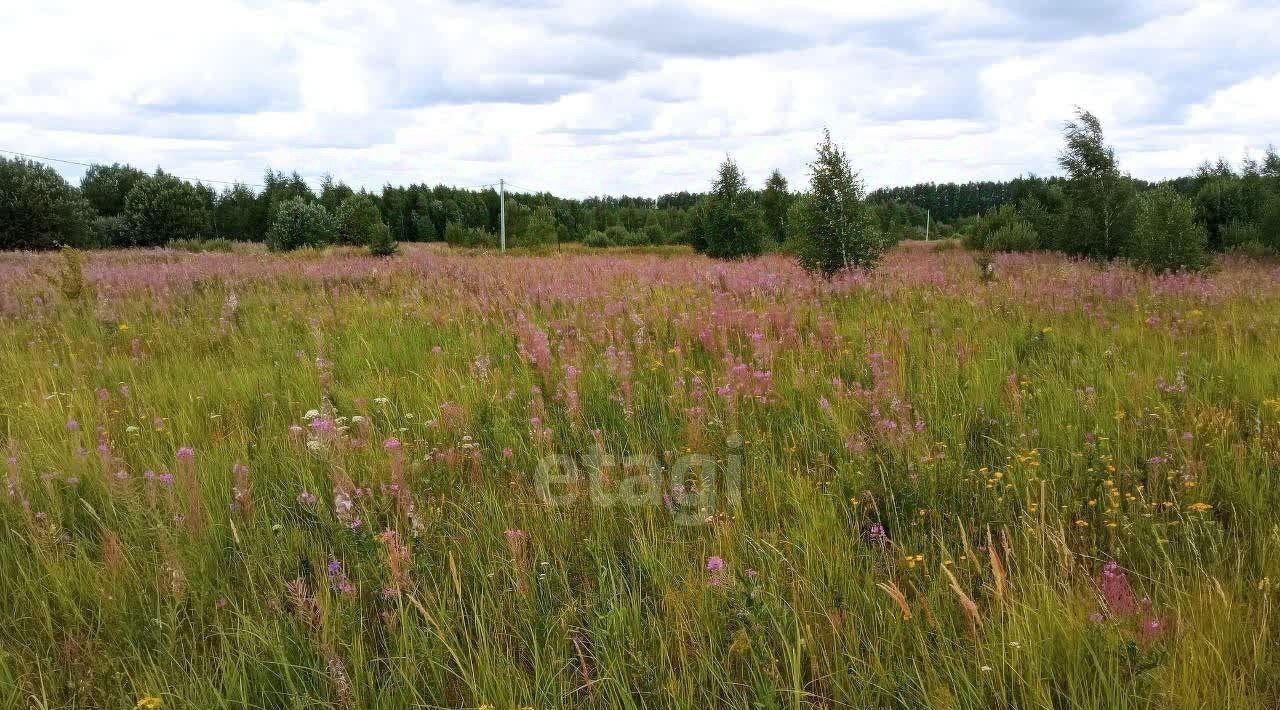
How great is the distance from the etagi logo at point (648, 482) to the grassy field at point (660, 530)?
20mm

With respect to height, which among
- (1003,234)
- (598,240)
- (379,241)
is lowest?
(1003,234)

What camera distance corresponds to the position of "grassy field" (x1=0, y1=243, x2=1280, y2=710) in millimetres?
1858

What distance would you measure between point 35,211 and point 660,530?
55269mm

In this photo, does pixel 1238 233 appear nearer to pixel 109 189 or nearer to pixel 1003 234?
pixel 1003 234

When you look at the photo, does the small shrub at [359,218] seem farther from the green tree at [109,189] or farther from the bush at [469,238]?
the green tree at [109,189]

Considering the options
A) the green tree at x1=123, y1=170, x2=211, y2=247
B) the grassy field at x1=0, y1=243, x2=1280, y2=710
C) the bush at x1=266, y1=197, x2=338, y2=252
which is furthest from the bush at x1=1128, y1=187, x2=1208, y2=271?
the green tree at x1=123, y1=170, x2=211, y2=247

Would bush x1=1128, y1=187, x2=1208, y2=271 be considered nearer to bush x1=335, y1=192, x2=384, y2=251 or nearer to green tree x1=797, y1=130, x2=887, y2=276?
green tree x1=797, y1=130, x2=887, y2=276

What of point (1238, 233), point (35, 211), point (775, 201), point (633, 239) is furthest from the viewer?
point (633, 239)

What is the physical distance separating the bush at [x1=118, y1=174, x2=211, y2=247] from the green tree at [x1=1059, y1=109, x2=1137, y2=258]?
53.6m

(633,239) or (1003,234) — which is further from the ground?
(633,239)

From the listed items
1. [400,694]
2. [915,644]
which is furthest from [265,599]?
[915,644]

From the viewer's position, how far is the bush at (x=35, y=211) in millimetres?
42781

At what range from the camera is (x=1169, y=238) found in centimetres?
1330

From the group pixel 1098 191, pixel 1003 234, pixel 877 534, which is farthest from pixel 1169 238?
pixel 1003 234
